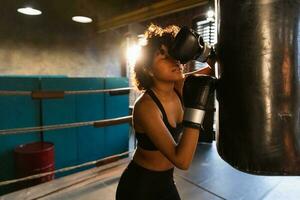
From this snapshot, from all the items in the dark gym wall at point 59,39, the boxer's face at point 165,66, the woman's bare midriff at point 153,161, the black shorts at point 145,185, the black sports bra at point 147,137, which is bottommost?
the black shorts at point 145,185

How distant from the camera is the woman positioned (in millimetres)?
1139

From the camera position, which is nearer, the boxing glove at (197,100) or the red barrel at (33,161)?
the boxing glove at (197,100)

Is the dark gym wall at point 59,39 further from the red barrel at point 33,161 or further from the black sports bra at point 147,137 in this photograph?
the black sports bra at point 147,137

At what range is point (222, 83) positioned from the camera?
2.76ft

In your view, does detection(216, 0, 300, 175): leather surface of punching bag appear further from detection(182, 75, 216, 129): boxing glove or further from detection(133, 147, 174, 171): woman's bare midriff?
detection(133, 147, 174, 171): woman's bare midriff

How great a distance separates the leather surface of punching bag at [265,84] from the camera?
714mm

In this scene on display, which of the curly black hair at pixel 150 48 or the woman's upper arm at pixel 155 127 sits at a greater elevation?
the curly black hair at pixel 150 48

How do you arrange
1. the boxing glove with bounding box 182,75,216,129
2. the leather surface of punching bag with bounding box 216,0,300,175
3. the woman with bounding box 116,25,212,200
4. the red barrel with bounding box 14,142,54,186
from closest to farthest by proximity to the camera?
the leather surface of punching bag with bounding box 216,0,300,175 < the boxing glove with bounding box 182,75,216,129 < the woman with bounding box 116,25,212,200 < the red barrel with bounding box 14,142,54,186

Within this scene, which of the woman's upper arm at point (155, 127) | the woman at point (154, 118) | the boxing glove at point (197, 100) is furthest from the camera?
the woman at point (154, 118)

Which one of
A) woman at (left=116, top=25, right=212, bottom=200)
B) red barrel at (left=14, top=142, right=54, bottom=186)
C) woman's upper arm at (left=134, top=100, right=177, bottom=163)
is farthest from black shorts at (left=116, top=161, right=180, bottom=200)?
red barrel at (left=14, top=142, right=54, bottom=186)

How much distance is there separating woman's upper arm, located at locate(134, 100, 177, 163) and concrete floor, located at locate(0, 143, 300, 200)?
A: 125cm

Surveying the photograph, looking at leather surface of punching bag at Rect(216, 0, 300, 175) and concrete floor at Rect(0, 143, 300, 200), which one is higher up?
leather surface of punching bag at Rect(216, 0, 300, 175)

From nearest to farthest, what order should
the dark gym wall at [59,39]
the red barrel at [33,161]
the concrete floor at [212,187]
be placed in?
the concrete floor at [212,187], the red barrel at [33,161], the dark gym wall at [59,39]

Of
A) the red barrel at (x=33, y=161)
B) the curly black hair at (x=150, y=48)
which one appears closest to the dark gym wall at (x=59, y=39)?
the red barrel at (x=33, y=161)
